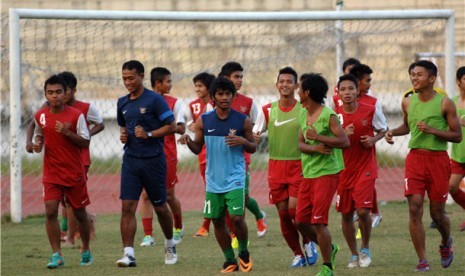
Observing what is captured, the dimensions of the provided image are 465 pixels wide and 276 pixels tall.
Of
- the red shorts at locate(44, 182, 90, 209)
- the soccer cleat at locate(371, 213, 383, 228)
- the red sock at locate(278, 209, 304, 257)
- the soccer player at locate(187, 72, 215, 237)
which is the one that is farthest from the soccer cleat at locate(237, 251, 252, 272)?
the soccer cleat at locate(371, 213, 383, 228)

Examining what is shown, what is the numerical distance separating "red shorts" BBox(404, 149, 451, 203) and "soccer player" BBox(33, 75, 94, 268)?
3.41m

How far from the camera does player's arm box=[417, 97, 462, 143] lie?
10.3 metres

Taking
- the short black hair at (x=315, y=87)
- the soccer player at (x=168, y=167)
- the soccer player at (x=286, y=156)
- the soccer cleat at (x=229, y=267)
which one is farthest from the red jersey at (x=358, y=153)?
the soccer player at (x=168, y=167)

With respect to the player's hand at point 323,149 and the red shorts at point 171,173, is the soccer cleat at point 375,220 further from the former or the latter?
the player's hand at point 323,149

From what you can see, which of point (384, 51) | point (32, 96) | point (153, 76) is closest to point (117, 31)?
point (32, 96)

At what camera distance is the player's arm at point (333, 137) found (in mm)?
9727

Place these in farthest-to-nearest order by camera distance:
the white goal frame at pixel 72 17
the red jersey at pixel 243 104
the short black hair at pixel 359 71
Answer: the white goal frame at pixel 72 17 → the red jersey at pixel 243 104 → the short black hair at pixel 359 71

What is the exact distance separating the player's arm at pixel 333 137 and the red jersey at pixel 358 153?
1.23 metres

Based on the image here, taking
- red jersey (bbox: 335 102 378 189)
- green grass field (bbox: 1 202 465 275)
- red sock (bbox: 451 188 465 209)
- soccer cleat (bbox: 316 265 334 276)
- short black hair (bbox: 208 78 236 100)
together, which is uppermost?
short black hair (bbox: 208 78 236 100)

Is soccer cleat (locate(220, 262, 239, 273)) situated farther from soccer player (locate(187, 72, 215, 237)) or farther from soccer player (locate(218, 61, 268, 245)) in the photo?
soccer player (locate(187, 72, 215, 237))

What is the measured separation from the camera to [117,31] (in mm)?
21609

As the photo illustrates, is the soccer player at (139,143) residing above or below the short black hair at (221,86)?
below

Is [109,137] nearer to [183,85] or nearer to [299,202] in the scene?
[183,85]

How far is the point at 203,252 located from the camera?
12.7m
